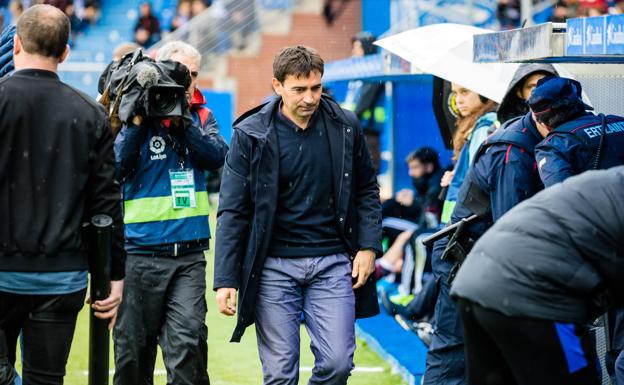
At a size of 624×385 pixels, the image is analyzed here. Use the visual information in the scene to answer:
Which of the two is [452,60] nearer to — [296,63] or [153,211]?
[296,63]

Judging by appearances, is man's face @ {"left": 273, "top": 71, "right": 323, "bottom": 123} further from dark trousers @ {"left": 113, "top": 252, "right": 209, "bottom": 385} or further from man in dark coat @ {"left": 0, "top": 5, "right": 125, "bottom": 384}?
dark trousers @ {"left": 113, "top": 252, "right": 209, "bottom": 385}

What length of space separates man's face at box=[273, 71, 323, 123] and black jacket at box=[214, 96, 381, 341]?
142mm

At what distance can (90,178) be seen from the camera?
4918 mm

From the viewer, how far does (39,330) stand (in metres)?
4.75

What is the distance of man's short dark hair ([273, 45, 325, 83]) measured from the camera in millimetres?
5566

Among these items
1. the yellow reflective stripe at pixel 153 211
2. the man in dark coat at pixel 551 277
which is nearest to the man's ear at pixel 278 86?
the yellow reflective stripe at pixel 153 211

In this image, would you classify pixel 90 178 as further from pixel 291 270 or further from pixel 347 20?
pixel 347 20

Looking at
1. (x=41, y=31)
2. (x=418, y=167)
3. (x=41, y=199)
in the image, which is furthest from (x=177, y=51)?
(x=418, y=167)

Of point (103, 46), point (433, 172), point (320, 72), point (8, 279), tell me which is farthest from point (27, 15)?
point (103, 46)

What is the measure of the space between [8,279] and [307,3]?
25205 millimetres

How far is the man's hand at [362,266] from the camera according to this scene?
226 inches

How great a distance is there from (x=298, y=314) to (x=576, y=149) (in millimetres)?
1569

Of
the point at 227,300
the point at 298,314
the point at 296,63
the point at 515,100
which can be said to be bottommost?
the point at 298,314

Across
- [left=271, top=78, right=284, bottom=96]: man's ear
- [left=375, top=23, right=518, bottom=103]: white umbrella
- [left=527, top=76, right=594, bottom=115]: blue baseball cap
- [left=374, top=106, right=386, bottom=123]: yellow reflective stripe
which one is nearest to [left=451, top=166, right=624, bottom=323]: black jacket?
[left=527, top=76, right=594, bottom=115]: blue baseball cap
